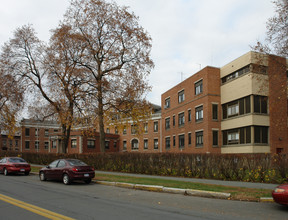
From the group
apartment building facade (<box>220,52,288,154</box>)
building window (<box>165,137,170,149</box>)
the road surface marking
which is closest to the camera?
the road surface marking

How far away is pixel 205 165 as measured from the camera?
61.7 feet

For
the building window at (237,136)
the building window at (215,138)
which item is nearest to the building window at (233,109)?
the building window at (237,136)

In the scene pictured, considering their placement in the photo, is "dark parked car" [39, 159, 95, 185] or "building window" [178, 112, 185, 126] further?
"building window" [178, 112, 185, 126]

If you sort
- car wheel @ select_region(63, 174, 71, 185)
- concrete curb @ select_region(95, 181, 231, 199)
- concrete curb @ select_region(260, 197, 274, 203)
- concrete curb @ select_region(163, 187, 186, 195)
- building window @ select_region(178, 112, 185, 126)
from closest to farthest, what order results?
concrete curb @ select_region(260, 197, 274, 203) < concrete curb @ select_region(95, 181, 231, 199) < concrete curb @ select_region(163, 187, 186, 195) < car wheel @ select_region(63, 174, 71, 185) < building window @ select_region(178, 112, 185, 126)

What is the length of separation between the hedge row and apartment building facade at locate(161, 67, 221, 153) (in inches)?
565

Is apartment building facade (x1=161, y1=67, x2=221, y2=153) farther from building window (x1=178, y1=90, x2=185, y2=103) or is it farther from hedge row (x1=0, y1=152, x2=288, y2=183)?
hedge row (x1=0, y1=152, x2=288, y2=183)

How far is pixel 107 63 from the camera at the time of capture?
1081 inches

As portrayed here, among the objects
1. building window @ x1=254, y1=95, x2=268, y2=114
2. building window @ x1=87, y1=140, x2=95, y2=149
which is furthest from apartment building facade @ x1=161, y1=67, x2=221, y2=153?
building window @ x1=87, y1=140, x2=95, y2=149

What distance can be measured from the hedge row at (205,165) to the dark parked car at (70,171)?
6.38m

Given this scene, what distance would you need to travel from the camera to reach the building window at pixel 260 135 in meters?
31.2

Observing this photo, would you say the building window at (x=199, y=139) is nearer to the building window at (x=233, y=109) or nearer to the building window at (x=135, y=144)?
the building window at (x=233, y=109)

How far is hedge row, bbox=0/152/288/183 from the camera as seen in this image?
1603cm

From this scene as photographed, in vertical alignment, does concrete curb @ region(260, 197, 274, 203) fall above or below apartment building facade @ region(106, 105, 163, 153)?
below

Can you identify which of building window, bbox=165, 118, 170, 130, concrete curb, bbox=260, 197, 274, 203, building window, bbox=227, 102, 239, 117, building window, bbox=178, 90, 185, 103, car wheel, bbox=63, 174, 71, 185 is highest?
building window, bbox=178, 90, 185, 103
